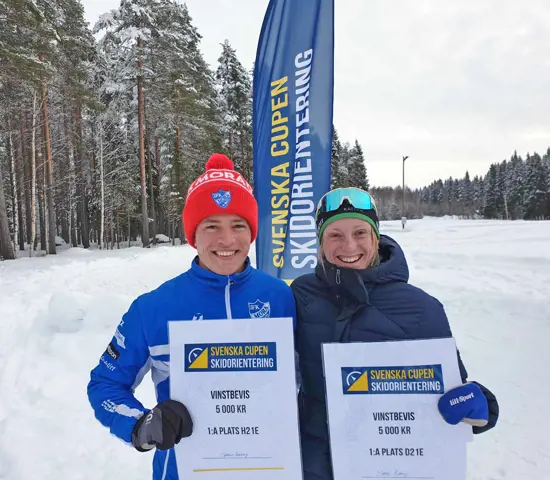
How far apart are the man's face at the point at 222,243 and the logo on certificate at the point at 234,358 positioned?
418mm

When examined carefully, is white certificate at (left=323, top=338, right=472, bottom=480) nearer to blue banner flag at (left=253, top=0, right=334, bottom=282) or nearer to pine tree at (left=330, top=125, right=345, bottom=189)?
blue banner flag at (left=253, top=0, right=334, bottom=282)

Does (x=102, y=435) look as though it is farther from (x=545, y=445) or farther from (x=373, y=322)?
(x=545, y=445)

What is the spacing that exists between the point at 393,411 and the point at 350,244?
29.9 inches

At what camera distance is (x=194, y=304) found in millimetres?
1871

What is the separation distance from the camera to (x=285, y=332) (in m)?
1.60

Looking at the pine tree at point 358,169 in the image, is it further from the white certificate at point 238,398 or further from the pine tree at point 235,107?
the white certificate at point 238,398

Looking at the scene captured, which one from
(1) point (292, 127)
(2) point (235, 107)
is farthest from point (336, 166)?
(1) point (292, 127)

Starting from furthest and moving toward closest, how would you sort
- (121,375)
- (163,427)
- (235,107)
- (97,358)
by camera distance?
(235,107)
(97,358)
(121,375)
(163,427)

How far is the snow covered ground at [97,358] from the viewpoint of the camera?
346cm

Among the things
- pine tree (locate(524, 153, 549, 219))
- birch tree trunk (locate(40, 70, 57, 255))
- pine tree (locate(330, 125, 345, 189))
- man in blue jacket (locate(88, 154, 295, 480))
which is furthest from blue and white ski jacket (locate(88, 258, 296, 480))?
pine tree (locate(524, 153, 549, 219))

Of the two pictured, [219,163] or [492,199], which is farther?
[492,199]

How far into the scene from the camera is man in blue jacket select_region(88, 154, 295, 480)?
1.77m

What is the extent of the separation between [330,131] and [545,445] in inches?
157

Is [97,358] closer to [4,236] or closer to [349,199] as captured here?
[349,199]
